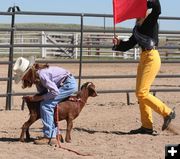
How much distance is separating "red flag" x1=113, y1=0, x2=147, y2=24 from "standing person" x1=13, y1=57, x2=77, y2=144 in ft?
4.54

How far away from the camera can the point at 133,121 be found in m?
9.15

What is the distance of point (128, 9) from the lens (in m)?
8.12

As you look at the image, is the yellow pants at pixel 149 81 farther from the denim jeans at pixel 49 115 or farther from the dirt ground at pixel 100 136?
the denim jeans at pixel 49 115

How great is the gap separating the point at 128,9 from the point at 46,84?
6.38ft

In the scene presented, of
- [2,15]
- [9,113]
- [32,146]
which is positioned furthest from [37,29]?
[32,146]

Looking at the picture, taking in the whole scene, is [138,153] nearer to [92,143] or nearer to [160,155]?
[160,155]

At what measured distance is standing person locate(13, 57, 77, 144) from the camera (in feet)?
22.4

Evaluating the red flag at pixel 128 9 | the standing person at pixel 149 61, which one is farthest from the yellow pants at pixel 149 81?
the red flag at pixel 128 9

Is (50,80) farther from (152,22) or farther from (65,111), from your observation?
(152,22)

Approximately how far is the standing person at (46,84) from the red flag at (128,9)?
1384 millimetres

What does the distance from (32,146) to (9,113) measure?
330 cm

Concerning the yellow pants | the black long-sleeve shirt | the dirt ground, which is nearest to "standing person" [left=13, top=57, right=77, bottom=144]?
the dirt ground

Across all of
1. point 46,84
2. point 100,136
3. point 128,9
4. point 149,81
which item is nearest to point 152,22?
point 128,9

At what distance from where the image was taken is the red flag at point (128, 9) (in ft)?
25.5
